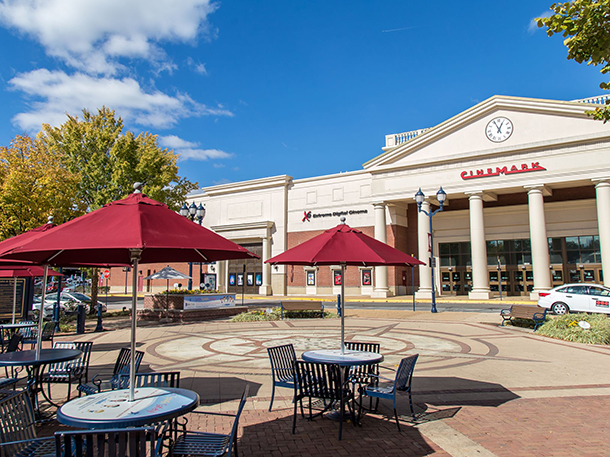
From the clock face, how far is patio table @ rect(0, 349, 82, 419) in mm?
32475

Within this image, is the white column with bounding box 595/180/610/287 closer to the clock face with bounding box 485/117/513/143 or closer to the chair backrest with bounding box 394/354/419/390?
the clock face with bounding box 485/117/513/143

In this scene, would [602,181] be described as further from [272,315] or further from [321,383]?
[321,383]

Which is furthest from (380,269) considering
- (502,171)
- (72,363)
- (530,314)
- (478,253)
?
(72,363)

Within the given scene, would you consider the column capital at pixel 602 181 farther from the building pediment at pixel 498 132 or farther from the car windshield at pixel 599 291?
the car windshield at pixel 599 291

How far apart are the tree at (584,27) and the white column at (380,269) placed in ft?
90.8

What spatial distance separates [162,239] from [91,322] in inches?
716

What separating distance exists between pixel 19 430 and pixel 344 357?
4.02m

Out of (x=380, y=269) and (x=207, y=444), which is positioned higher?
(x=380, y=269)

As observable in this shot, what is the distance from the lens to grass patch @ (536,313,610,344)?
1312 cm

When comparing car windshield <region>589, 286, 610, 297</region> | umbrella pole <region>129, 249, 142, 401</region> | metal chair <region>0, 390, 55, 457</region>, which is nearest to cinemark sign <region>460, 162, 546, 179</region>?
car windshield <region>589, 286, 610, 297</region>

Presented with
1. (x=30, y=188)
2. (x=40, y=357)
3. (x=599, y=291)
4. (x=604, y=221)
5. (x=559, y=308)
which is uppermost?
(x=30, y=188)

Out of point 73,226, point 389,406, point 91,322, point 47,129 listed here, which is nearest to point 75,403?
point 73,226

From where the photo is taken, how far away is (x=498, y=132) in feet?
107

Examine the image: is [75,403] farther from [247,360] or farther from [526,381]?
[526,381]
